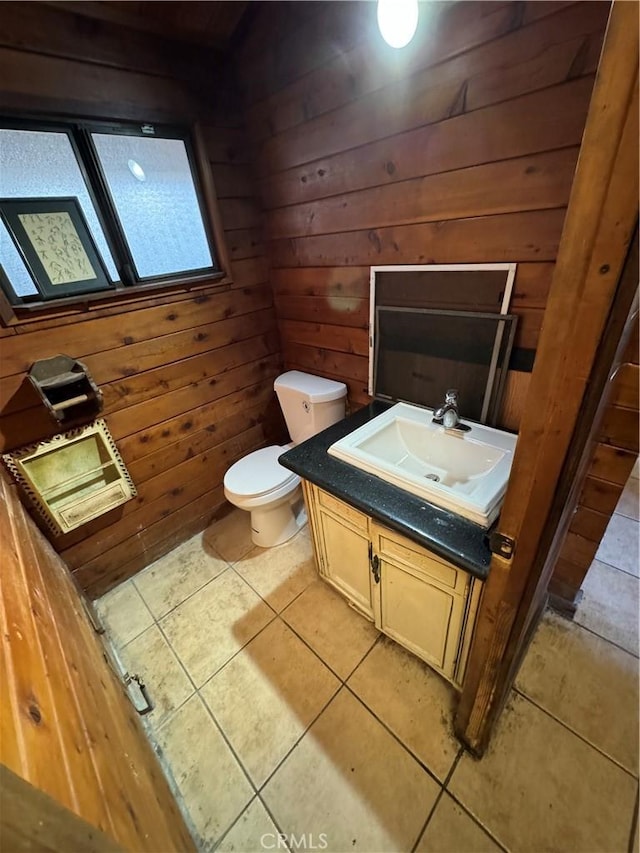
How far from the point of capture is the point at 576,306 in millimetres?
468

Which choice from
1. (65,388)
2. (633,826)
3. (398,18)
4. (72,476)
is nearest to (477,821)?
(633,826)

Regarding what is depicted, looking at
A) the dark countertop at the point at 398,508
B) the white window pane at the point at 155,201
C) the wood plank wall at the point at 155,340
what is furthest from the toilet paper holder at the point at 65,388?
the dark countertop at the point at 398,508

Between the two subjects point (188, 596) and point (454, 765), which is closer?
point (454, 765)

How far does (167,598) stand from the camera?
1.67 meters

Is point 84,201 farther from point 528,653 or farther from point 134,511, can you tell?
point 528,653

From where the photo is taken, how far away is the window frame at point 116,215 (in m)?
1.21

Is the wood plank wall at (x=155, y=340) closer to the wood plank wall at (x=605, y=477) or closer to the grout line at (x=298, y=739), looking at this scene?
the grout line at (x=298, y=739)

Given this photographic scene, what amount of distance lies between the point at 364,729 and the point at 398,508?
819mm

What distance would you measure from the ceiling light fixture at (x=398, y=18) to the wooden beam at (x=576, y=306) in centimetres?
82

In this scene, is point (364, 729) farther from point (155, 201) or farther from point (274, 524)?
point (155, 201)

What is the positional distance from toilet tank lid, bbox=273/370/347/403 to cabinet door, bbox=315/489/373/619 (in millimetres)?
592

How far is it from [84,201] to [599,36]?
166 cm

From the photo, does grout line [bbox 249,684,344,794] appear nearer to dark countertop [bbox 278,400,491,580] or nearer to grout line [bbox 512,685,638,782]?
grout line [bbox 512,685,638,782]

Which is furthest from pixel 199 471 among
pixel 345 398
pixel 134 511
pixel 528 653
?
pixel 528 653
